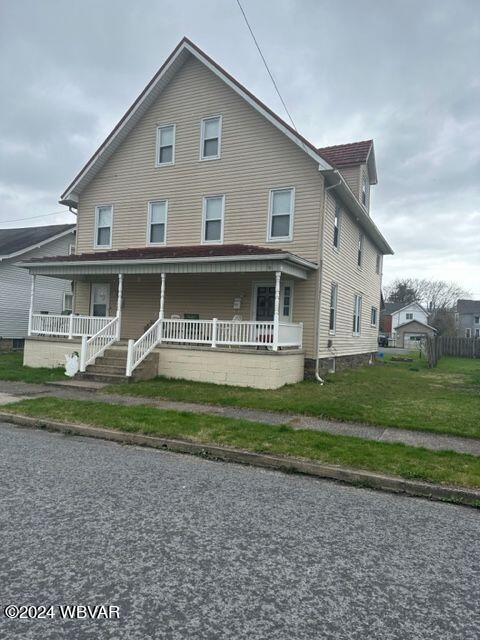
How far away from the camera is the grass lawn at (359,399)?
874cm

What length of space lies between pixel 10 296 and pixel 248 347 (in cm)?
1631

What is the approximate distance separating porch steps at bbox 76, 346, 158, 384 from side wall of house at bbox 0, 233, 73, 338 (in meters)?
12.4

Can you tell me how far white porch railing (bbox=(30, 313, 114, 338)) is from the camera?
15.1m

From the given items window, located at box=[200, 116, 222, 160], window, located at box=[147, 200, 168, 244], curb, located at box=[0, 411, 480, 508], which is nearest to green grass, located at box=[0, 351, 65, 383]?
curb, located at box=[0, 411, 480, 508]

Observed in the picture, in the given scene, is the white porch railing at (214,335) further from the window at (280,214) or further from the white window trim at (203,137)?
the white window trim at (203,137)

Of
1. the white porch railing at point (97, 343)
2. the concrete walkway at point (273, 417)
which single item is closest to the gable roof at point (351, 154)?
the white porch railing at point (97, 343)

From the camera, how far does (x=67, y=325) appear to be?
15578 mm

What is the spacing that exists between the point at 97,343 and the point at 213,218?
236 inches

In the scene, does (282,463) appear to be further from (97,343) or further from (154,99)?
(154,99)

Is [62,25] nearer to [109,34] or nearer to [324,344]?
[109,34]

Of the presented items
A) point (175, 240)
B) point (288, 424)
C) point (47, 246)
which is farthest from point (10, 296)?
point (288, 424)

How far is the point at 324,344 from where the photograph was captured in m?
15.3

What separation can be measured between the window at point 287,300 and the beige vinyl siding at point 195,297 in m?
0.20

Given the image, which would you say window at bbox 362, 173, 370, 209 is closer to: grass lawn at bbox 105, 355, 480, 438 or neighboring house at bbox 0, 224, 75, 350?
grass lawn at bbox 105, 355, 480, 438
